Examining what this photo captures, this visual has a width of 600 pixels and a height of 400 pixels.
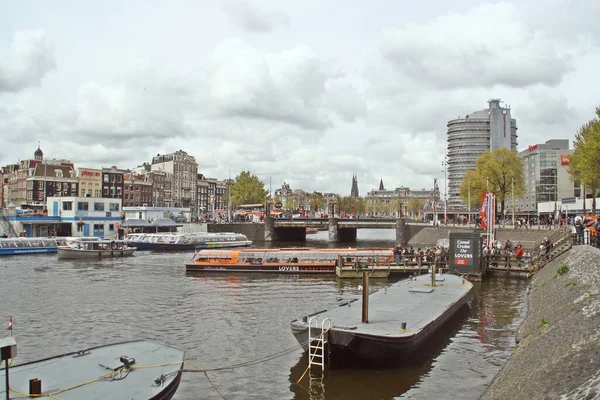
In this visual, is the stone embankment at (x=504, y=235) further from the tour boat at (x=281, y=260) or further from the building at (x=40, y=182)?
the building at (x=40, y=182)

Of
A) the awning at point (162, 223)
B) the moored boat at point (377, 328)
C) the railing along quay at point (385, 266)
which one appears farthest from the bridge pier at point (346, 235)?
the moored boat at point (377, 328)

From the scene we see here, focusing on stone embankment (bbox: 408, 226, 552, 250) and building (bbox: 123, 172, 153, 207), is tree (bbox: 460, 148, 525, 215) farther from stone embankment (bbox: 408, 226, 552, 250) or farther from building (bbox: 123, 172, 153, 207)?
building (bbox: 123, 172, 153, 207)

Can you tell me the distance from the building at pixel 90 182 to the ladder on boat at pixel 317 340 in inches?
5421

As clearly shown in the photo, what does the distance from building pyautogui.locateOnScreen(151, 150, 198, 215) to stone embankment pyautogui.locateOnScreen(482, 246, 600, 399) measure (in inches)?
6661

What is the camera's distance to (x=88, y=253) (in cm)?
7506

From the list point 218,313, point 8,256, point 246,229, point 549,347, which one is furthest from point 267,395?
point 246,229

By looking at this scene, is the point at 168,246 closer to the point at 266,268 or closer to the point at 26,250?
the point at 26,250

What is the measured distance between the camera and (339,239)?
12144 centimetres

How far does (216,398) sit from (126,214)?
385 ft

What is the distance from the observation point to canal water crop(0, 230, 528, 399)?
2039 cm

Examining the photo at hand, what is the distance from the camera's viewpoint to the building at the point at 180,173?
620 feet

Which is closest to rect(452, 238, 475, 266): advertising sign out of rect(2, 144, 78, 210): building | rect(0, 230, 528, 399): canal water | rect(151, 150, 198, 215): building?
rect(0, 230, 528, 399): canal water

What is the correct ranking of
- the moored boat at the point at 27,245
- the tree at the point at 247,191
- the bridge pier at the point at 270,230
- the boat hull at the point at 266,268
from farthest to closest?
the tree at the point at 247,191
the bridge pier at the point at 270,230
the moored boat at the point at 27,245
the boat hull at the point at 266,268

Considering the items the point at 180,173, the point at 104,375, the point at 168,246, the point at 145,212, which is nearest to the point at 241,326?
the point at 104,375
